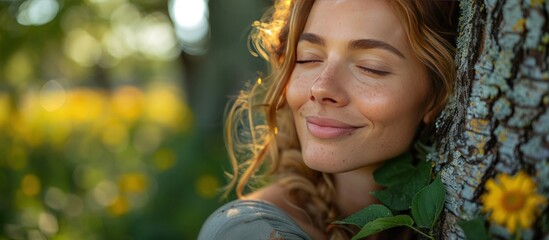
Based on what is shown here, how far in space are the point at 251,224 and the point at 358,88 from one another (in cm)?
43

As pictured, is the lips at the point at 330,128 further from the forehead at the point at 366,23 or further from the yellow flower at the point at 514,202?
the yellow flower at the point at 514,202

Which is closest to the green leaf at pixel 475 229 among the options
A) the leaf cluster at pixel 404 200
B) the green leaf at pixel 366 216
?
the leaf cluster at pixel 404 200

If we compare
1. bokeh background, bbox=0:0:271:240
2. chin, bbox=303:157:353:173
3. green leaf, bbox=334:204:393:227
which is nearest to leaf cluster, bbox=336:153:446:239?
green leaf, bbox=334:204:393:227

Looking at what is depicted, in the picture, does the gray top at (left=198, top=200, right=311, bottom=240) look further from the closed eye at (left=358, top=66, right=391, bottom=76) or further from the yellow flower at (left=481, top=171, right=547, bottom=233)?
the yellow flower at (left=481, top=171, right=547, bottom=233)

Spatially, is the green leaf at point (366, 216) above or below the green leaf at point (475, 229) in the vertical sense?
below

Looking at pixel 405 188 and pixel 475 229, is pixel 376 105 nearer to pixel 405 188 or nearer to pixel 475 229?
pixel 405 188

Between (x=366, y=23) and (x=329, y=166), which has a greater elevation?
(x=366, y=23)

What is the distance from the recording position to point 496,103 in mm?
1271

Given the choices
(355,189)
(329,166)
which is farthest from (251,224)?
(355,189)

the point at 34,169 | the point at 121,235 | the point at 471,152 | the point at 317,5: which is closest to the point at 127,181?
the point at 121,235

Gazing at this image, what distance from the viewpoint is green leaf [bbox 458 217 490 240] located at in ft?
4.03

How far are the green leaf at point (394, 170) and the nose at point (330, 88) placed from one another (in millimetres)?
246

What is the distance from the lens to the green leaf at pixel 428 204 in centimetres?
143

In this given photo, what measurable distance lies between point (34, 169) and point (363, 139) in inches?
117
